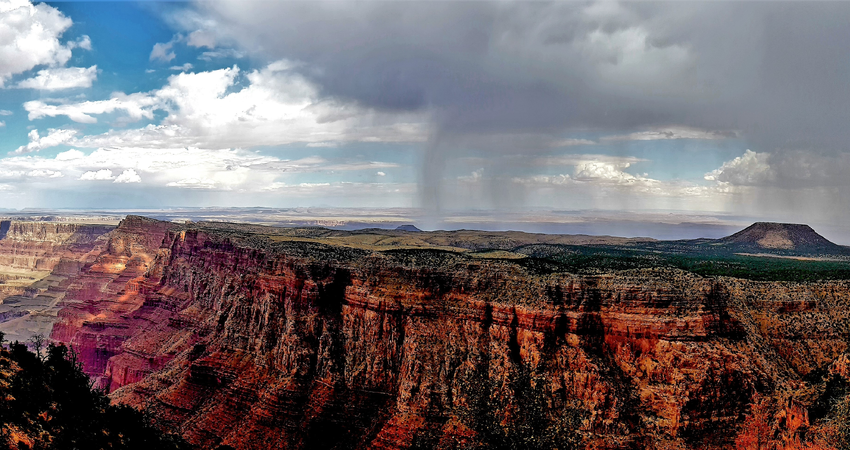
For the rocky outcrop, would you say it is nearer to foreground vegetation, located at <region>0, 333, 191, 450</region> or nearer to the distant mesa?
foreground vegetation, located at <region>0, 333, 191, 450</region>

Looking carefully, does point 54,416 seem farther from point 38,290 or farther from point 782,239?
point 38,290

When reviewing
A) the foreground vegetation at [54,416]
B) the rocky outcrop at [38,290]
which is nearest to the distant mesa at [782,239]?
the foreground vegetation at [54,416]

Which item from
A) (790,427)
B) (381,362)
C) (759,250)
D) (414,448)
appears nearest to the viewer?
(790,427)

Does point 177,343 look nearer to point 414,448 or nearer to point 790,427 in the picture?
point 414,448

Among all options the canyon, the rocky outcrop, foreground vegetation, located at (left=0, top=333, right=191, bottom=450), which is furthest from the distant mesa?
the rocky outcrop

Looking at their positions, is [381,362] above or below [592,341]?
below

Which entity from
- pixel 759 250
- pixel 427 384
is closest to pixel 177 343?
pixel 427 384
